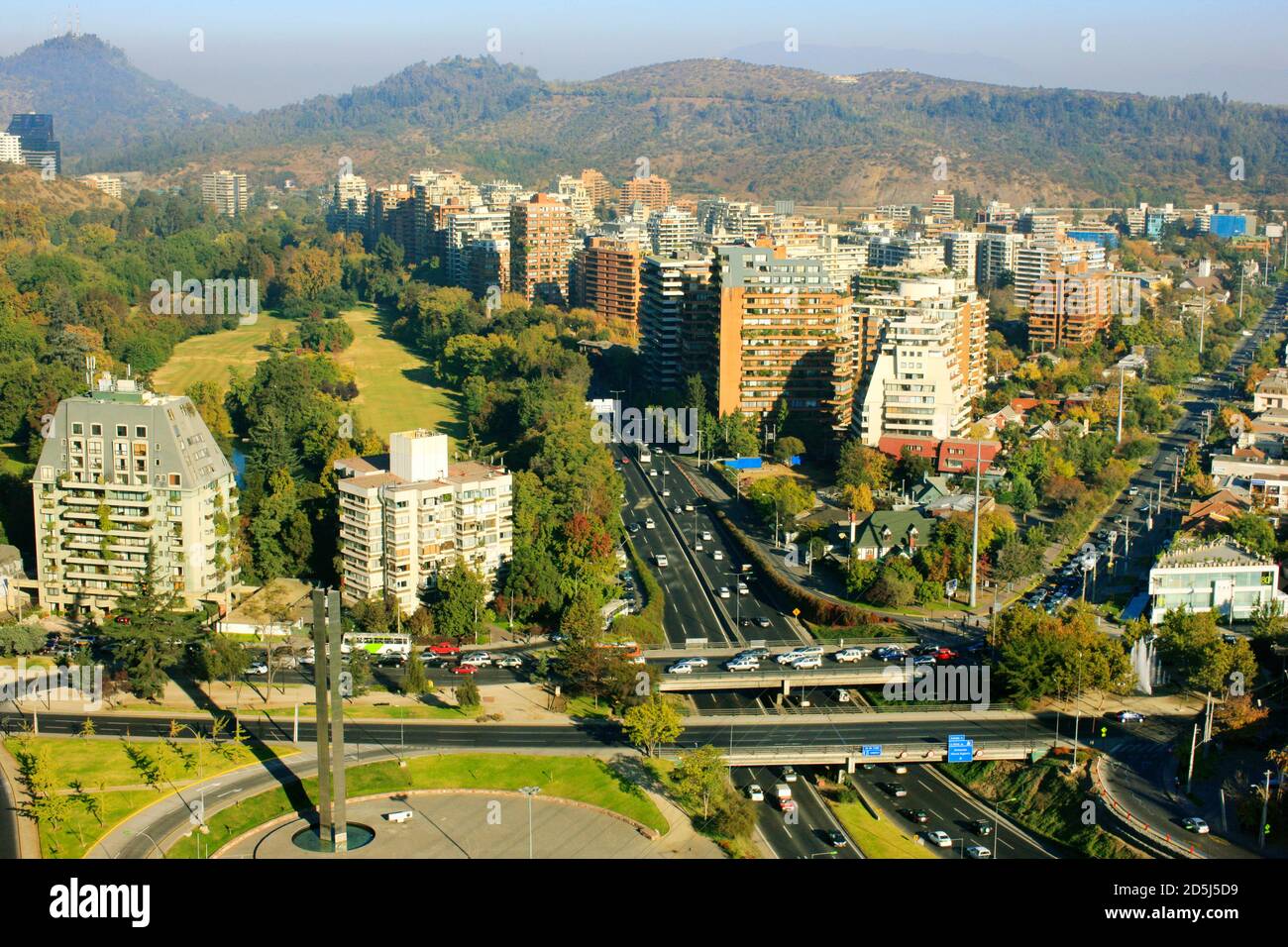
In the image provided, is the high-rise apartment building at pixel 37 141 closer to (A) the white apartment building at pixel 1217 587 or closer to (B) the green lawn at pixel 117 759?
(B) the green lawn at pixel 117 759

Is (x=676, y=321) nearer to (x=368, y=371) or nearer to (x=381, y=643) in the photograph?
(x=368, y=371)

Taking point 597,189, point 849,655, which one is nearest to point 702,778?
point 849,655

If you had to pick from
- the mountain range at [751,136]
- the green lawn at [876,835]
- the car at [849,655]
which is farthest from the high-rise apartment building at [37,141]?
the green lawn at [876,835]

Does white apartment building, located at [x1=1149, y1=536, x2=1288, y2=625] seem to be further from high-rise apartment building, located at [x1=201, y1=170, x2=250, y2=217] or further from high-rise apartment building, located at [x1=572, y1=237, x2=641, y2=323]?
high-rise apartment building, located at [x1=201, y1=170, x2=250, y2=217]

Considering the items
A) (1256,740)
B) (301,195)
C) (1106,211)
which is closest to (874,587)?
A: (1256,740)

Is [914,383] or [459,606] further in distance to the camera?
[914,383]

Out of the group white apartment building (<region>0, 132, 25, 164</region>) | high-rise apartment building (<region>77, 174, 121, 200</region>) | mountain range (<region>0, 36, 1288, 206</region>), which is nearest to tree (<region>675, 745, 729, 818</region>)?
high-rise apartment building (<region>77, 174, 121, 200</region>)

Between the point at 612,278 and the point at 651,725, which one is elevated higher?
the point at 612,278
